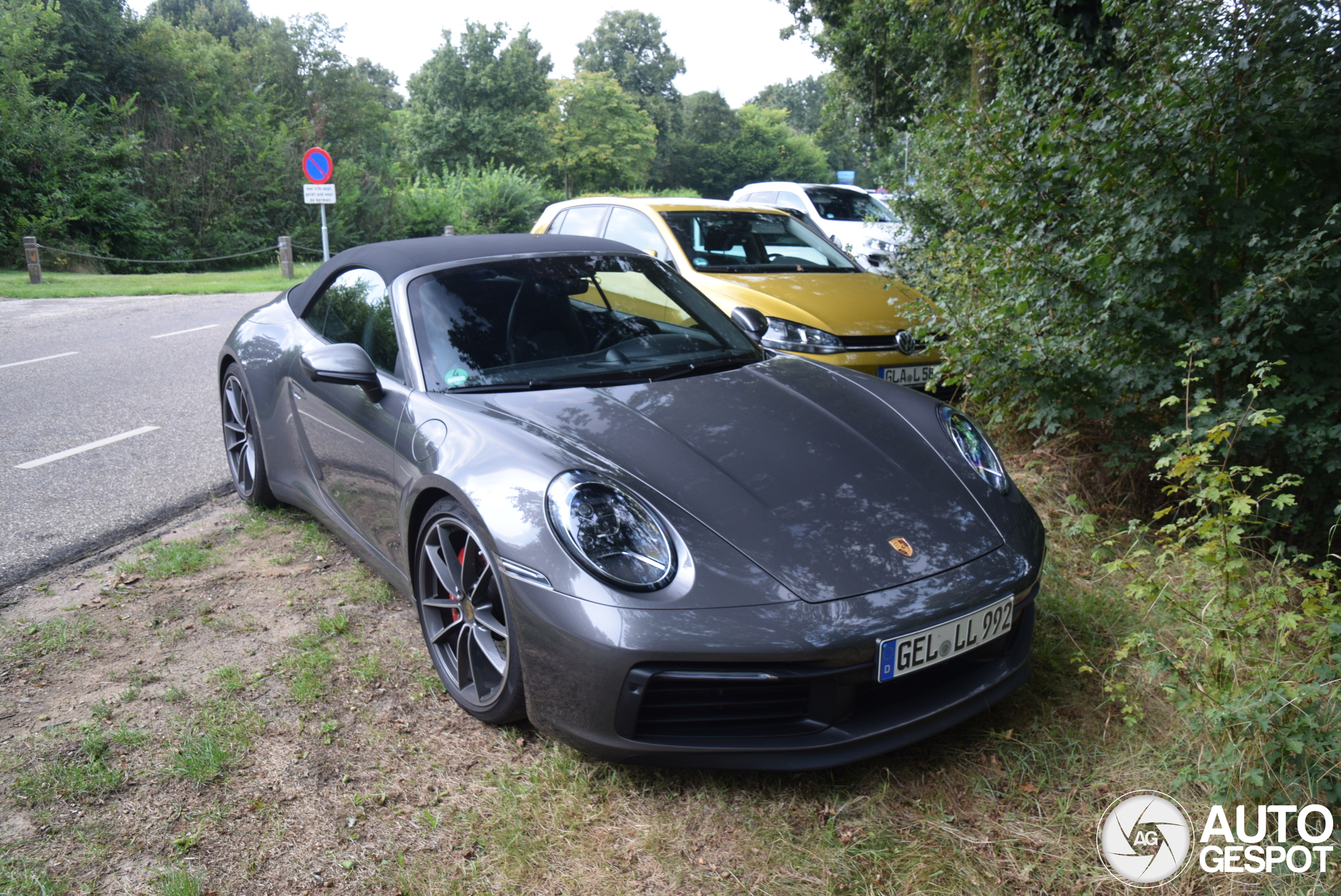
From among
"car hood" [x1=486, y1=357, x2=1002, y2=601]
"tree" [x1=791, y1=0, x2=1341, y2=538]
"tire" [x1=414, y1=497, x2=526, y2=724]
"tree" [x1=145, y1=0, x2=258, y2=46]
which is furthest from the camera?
"tree" [x1=145, y1=0, x2=258, y2=46]

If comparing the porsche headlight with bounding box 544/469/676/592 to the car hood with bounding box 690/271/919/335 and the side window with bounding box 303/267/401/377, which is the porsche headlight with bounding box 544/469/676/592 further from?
the car hood with bounding box 690/271/919/335

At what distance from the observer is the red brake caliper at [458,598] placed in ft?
8.77

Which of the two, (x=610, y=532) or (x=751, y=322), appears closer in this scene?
(x=610, y=532)

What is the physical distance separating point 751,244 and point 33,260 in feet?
50.8

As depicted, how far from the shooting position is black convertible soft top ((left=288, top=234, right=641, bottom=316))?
347 cm

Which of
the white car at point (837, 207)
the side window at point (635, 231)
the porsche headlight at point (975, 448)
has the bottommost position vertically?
the porsche headlight at point (975, 448)

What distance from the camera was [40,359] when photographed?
882 cm

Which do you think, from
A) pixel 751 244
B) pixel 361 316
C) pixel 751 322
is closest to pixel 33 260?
pixel 751 244

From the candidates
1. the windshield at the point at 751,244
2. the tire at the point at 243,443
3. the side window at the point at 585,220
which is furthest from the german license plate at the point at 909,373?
the tire at the point at 243,443

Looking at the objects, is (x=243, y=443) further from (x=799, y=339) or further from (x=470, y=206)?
(x=470, y=206)

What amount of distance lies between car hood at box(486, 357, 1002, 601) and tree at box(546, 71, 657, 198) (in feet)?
194

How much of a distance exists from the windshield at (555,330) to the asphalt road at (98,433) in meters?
2.19

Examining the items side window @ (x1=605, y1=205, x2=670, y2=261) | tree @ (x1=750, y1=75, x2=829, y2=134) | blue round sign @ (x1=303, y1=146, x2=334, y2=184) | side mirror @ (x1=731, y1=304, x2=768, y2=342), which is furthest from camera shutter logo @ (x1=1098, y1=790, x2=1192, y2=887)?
tree @ (x1=750, y1=75, x2=829, y2=134)

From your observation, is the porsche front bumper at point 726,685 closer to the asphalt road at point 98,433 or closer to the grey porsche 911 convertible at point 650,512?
the grey porsche 911 convertible at point 650,512
